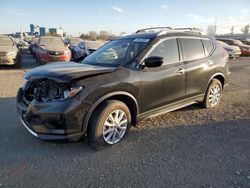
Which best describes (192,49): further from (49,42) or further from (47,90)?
(49,42)

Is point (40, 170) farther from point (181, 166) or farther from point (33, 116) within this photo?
point (181, 166)

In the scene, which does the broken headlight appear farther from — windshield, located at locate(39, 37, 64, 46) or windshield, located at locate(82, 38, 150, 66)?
windshield, located at locate(39, 37, 64, 46)

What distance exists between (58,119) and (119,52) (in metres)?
1.95

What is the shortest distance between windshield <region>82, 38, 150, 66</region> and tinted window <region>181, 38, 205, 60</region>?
3.12 ft

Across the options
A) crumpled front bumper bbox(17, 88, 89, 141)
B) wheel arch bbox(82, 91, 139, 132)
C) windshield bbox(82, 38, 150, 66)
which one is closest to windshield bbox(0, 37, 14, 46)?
windshield bbox(82, 38, 150, 66)

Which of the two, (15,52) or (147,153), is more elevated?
(15,52)

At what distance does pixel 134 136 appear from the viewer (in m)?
4.12

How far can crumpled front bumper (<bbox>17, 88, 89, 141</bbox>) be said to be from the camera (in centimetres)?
320

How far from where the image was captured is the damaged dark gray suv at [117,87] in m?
3.29

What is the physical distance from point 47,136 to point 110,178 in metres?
1.09

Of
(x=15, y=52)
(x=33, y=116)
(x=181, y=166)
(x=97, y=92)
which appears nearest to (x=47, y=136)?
(x=33, y=116)

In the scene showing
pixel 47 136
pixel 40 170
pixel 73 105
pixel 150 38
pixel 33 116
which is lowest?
pixel 40 170

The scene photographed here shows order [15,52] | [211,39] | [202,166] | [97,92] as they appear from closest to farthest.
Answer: [202,166], [97,92], [211,39], [15,52]

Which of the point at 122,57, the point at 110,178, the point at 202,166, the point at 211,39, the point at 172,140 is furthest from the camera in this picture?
the point at 211,39
